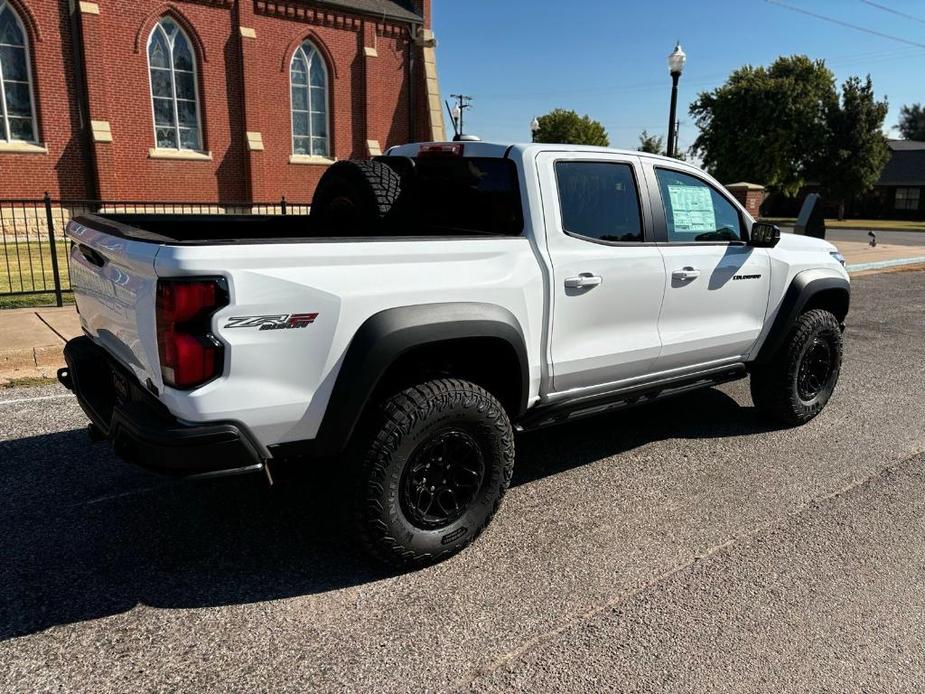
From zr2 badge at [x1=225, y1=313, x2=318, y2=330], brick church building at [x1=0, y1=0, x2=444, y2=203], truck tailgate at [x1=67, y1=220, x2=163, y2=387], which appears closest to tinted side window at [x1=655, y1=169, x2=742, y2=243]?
zr2 badge at [x1=225, y1=313, x2=318, y2=330]

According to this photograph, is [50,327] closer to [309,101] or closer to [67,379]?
[67,379]

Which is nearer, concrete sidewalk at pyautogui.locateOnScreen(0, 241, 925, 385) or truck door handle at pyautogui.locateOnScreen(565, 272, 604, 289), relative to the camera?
truck door handle at pyautogui.locateOnScreen(565, 272, 604, 289)

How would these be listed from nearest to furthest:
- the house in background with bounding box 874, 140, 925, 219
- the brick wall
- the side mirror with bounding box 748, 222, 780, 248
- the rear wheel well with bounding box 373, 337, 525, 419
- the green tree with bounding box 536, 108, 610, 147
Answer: the rear wheel well with bounding box 373, 337, 525, 419 < the side mirror with bounding box 748, 222, 780, 248 < the brick wall < the house in background with bounding box 874, 140, 925, 219 < the green tree with bounding box 536, 108, 610, 147

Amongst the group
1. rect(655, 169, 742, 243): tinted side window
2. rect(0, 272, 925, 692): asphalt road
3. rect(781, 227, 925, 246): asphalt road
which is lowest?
rect(0, 272, 925, 692): asphalt road

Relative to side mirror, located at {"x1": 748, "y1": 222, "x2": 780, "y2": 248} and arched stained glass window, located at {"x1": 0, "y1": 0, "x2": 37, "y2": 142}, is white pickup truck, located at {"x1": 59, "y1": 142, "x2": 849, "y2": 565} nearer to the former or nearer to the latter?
side mirror, located at {"x1": 748, "y1": 222, "x2": 780, "y2": 248}

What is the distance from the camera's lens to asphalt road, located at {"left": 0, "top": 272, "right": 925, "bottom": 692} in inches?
96.6

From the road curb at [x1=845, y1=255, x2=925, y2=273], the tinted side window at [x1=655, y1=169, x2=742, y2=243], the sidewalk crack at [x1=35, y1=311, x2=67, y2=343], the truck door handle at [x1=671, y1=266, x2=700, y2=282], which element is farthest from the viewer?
the road curb at [x1=845, y1=255, x2=925, y2=273]

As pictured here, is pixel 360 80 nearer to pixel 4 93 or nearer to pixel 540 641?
pixel 4 93

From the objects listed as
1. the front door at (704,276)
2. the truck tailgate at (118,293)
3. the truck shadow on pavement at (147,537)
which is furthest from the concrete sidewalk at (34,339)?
the front door at (704,276)

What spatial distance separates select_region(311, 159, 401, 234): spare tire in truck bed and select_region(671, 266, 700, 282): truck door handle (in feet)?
5.55

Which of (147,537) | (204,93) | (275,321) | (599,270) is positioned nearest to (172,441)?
(275,321)

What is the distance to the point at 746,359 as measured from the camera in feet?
15.8

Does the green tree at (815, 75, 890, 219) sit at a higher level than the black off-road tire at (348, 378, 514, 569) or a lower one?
higher

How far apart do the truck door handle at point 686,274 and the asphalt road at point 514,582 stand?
1196 millimetres
